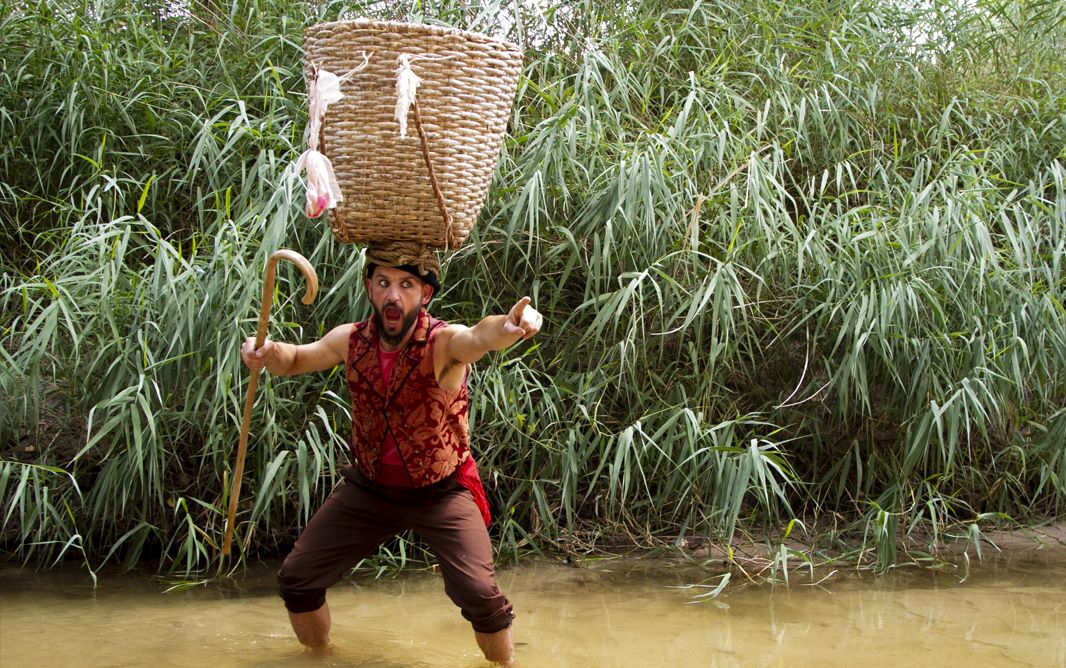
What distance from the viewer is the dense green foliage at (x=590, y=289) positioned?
404 cm

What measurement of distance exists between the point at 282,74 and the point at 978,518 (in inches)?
135

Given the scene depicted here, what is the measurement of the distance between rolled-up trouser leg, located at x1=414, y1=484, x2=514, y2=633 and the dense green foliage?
884 mm

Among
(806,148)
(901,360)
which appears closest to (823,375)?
(901,360)

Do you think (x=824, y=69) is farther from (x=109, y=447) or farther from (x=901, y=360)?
(x=109, y=447)

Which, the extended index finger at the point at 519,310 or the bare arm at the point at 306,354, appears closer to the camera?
the extended index finger at the point at 519,310

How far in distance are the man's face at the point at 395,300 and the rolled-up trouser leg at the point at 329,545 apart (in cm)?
46

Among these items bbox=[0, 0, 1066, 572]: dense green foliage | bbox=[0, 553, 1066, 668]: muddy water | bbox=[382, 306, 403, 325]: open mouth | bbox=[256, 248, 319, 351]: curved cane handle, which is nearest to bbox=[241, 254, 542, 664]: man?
bbox=[382, 306, 403, 325]: open mouth

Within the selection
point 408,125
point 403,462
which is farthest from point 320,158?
point 403,462

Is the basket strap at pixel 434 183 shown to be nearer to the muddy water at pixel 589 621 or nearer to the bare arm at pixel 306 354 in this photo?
the bare arm at pixel 306 354

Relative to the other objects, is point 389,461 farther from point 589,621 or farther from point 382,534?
point 589,621

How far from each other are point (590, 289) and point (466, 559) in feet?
5.60

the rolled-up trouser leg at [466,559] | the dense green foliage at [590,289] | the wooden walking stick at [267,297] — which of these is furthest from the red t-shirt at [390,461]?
the dense green foliage at [590,289]

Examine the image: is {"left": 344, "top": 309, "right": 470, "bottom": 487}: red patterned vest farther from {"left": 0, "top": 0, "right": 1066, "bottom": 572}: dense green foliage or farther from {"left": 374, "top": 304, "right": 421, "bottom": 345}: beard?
{"left": 0, "top": 0, "right": 1066, "bottom": 572}: dense green foliage

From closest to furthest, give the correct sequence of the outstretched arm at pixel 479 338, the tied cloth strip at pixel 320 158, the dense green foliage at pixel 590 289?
the tied cloth strip at pixel 320 158, the outstretched arm at pixel 479 338, the dense green foliage at pixel 590 289
